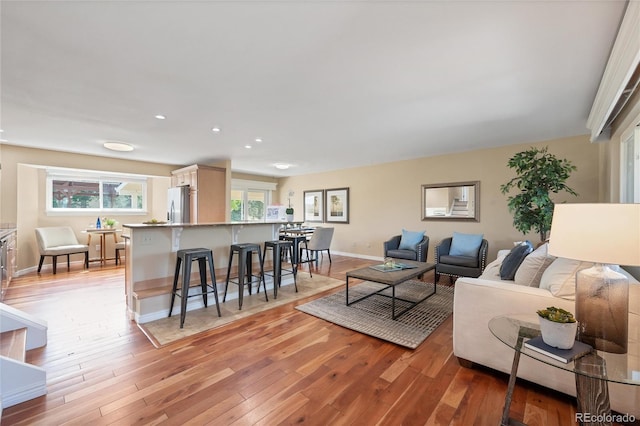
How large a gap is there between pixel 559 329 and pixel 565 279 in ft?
2.19

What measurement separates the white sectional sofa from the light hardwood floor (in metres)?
0.15

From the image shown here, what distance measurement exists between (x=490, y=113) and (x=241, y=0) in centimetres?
311

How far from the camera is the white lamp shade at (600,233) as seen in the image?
1.12m

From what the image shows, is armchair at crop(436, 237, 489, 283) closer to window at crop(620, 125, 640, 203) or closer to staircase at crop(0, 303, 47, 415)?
window at crop(620, 125, 640, 203)

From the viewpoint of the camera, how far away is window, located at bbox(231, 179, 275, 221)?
846 cm

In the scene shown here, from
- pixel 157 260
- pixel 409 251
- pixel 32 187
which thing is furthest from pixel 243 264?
pixel 32 187

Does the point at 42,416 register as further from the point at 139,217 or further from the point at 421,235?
the point at 139,217

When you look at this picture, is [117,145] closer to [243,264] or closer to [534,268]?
[243,264]

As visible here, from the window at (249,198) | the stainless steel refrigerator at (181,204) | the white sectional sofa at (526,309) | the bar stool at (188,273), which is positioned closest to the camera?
the white sectional sofa at (526,309)

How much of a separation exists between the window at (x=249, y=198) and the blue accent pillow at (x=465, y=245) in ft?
20.2

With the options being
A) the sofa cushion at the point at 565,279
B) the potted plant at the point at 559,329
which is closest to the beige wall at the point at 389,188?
the sofa cushion at the point at 565,279

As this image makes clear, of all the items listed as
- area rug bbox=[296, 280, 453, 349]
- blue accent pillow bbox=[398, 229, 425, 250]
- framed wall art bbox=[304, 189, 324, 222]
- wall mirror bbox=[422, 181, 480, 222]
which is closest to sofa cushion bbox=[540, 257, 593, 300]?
area rug bbox=[296, 280, 453, 349]

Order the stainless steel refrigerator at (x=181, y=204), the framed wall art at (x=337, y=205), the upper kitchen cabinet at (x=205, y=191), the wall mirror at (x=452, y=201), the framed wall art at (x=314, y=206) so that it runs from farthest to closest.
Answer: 1. the framed wall art at (x=314, y=206)
2. the framed wall art at (x=337, y=205)
3. the stainless steel refrigerator at (x=181, y=204)
4. the upper kitchen cabinet at (x=205, y=191)
5. the wall mirror at (x=452, y=201)

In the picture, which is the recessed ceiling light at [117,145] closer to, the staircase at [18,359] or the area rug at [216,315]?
the staircase at [18,359]
